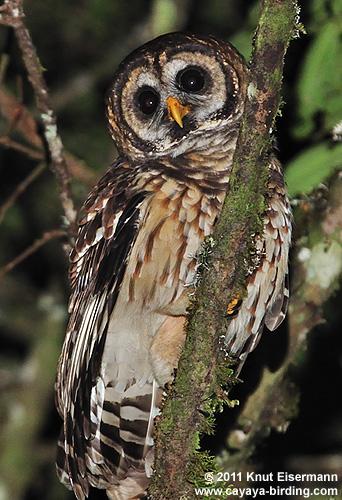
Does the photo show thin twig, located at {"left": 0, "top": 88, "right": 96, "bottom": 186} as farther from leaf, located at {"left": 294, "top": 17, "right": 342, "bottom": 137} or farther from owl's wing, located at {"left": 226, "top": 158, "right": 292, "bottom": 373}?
leaf, located at {"left": 294, "top": 17, "right": 342, "bottom": 137}

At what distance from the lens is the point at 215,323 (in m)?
3.38

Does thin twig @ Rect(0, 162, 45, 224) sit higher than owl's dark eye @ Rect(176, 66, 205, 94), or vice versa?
owl's dark eye @ Rect(176, 66, 205, 94)

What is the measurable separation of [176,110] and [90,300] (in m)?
0.89

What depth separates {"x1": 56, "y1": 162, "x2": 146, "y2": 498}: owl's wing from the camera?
4.24 m

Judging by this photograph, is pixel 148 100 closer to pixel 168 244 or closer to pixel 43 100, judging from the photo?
pixel 43 100

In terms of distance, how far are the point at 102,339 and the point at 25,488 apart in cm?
249

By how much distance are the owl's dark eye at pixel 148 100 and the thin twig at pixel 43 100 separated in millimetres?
416

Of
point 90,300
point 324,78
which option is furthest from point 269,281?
point 324,78

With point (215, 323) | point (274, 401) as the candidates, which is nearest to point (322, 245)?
point (274, 401)

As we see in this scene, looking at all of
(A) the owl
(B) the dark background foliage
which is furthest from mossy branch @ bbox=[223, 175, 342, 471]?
(A) the owl

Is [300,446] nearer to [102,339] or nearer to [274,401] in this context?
[274,401]

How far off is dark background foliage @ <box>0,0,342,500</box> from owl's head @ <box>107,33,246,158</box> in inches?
6.3

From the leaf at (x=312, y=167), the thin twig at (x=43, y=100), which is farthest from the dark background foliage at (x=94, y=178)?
the thin twig at (x=43, y=100)

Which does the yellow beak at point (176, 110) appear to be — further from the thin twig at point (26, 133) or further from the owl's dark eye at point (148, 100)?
the thin twig at point (26, 133)
